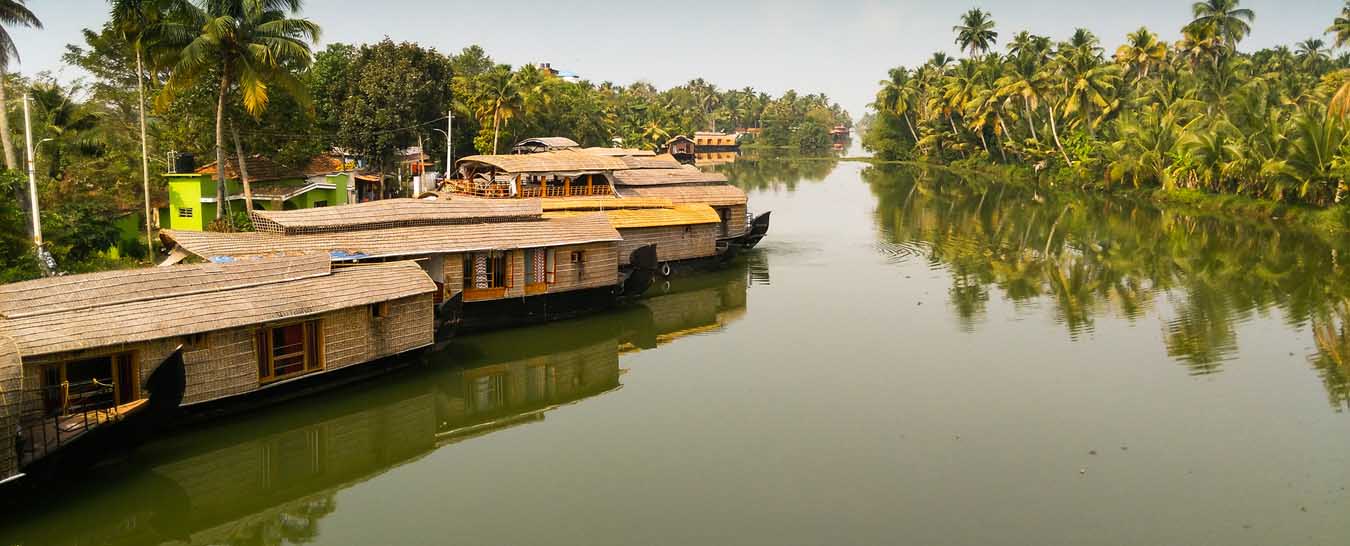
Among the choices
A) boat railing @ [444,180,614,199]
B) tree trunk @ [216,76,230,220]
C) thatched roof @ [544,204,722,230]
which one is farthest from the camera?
boat railing @ [444,180,614,199]

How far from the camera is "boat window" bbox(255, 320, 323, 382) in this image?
12938mm

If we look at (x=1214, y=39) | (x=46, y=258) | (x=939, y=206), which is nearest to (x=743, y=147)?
(x=1214, y=39)

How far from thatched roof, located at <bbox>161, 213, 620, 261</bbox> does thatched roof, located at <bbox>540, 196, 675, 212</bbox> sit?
4.78 metres

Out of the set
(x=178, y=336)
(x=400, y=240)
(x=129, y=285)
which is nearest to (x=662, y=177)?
(x=400, y=240)

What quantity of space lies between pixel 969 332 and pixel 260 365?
12374 millimetres

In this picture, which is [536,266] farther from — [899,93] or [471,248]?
[899,93]

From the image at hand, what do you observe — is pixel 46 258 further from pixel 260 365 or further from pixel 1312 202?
pixel 1312 202

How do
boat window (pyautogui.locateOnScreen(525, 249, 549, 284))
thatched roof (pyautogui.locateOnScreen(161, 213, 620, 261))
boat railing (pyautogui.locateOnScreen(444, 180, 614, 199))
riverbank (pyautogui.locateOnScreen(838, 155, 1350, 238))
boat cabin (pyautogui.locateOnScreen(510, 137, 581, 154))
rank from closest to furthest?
thatched roof (pyautogui.locateOnScreen(161, 213, 620, 261)) → boat window (pyautogui.locateOnScreen(525, 249, 549, 284)) → boat railing (pyautogui.locateOnScreen(444, 180, 614, 199)) → riverbank (pyautogui.locateOnScreen(838, 155, 1350, 238)) → boat cabin (pyautogui.locateOnScreen(510, 137, 581, 154))

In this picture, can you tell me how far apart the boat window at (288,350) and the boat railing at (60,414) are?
199cm

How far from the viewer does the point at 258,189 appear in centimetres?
2653

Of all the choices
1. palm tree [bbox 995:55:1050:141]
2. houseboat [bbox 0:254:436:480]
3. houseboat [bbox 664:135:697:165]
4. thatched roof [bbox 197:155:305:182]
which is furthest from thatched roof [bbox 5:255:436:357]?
houseboat [bbox 664:135:697:165]

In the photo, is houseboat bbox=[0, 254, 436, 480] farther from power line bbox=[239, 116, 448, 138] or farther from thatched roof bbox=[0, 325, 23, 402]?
power line bbox=[239, 116, 448, 138]

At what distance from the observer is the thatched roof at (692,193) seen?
88.5 ft

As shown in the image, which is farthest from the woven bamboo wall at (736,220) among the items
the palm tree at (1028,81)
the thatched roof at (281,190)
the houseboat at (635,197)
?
the palm tree at (1028,81)
